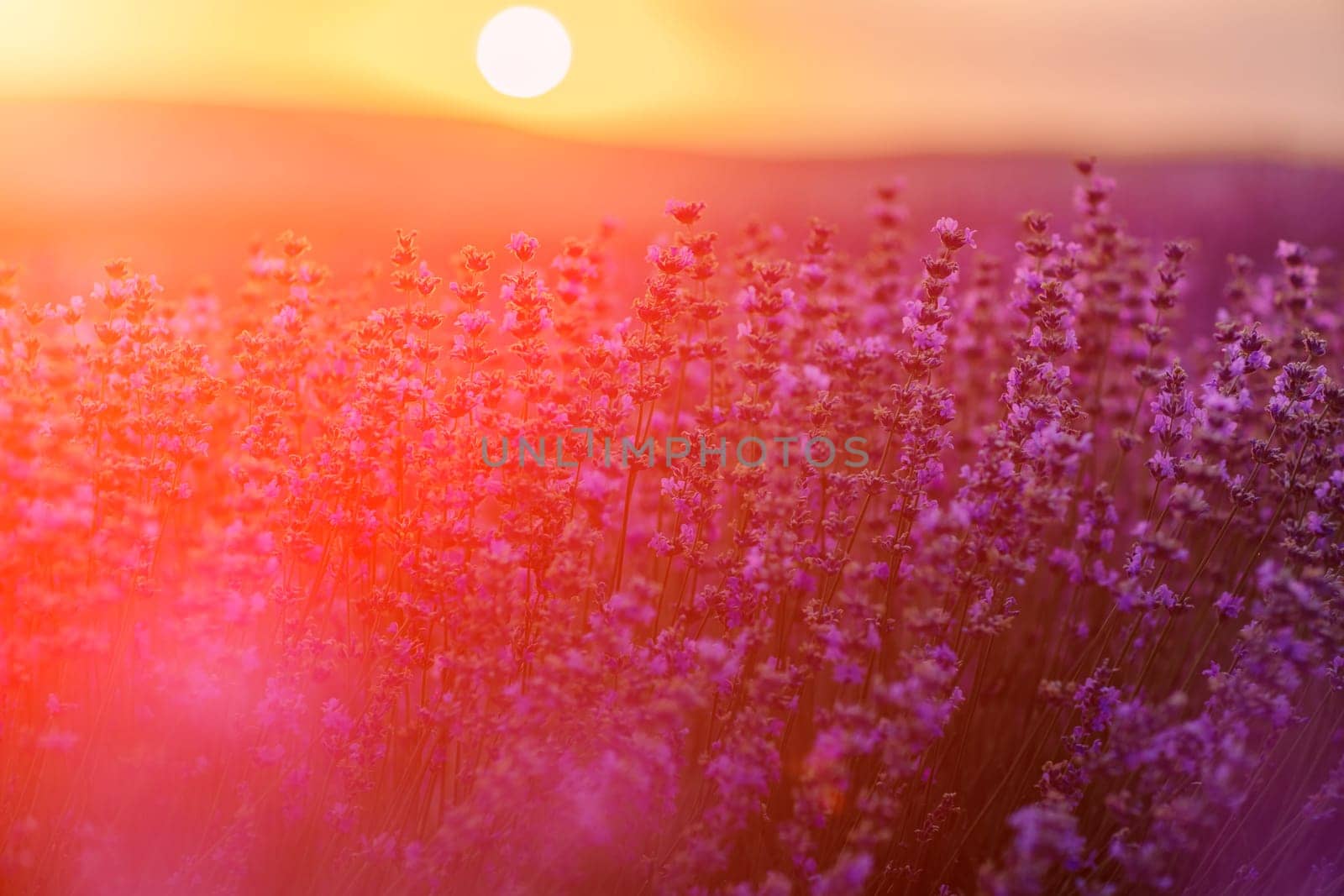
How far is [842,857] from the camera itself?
7.51 ft

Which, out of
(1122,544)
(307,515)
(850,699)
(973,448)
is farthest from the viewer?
(1122,544)

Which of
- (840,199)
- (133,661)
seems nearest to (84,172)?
(840,199)

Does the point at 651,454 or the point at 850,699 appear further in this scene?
the point at 850,699

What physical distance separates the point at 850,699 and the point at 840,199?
29.2 m

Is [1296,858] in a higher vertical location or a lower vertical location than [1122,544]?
lower

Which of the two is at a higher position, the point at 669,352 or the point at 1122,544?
the point at 669,352

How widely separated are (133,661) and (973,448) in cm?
388

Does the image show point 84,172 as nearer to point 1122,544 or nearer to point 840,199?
point 840,199

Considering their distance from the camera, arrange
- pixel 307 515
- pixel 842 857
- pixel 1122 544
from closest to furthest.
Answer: pixel 842 857
pixel 307 515
pixel 1122 544

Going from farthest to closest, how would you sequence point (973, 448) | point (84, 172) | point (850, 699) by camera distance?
1. point (84, 172)
2. point (973, 448)
3. point (850, 699)

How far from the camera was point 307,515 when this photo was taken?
2.95m

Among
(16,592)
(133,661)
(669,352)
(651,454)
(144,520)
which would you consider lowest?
(133,661)

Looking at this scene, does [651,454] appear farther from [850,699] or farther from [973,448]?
[973,448]

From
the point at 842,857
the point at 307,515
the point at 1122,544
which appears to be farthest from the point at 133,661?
the point at 1122,544
